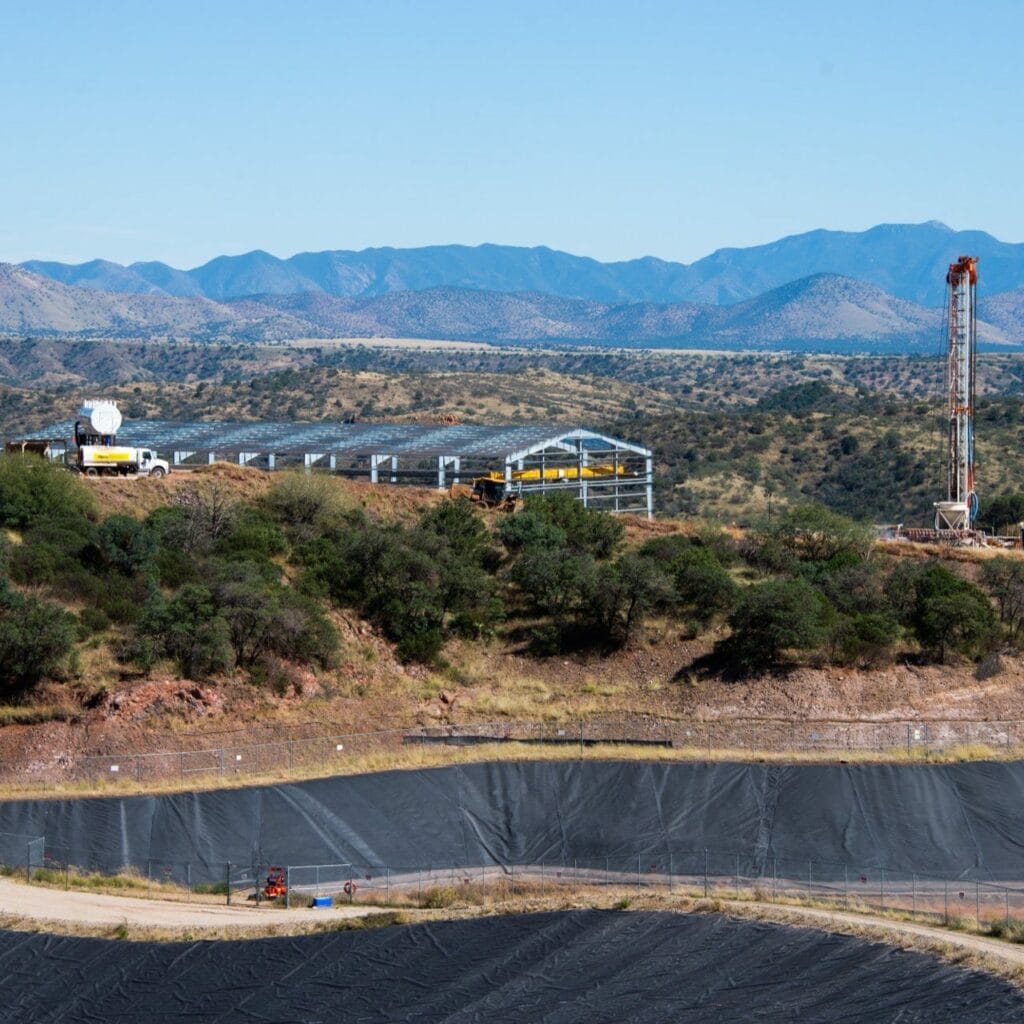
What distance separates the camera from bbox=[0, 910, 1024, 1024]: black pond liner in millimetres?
29250

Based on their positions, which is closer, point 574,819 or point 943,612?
point 574,819

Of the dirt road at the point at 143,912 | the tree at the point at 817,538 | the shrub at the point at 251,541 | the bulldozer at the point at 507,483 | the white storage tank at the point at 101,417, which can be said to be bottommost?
the dirt road at the point at 143,912

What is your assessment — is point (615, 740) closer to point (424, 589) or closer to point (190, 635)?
point (424, 589)

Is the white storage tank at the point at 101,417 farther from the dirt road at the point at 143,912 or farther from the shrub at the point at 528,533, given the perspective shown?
the dirt road at the point at 143,912

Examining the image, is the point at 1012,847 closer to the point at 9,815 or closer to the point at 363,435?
the point at 9,815

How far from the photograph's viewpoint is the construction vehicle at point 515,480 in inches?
2402

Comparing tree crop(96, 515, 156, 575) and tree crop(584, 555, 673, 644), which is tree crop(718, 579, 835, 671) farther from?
tree crop(96, 515, 156, 575)

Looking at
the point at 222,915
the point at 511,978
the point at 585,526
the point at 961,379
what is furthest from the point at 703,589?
the point at 511,978

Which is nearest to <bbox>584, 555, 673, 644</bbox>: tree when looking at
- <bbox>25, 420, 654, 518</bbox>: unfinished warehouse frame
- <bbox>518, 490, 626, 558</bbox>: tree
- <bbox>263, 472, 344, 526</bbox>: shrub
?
<bbox>518, 490, 626, 558</bbox>: tree

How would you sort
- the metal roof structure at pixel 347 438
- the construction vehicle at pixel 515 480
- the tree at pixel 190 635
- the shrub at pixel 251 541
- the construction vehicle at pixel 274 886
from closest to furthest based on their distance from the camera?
the construction vehicle at pixel 274 886, the tree at pixel 190 635, the shrub at pixel 251 541, the construction vehicle at pixel 515 480, the metal roof structure at pixel 347 438

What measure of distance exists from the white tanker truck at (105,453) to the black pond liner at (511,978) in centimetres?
2779

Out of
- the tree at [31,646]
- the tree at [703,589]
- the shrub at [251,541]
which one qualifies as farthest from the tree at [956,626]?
the tree at [31,646]

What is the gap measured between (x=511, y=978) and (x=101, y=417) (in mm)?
33161

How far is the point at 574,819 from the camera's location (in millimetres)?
42500
